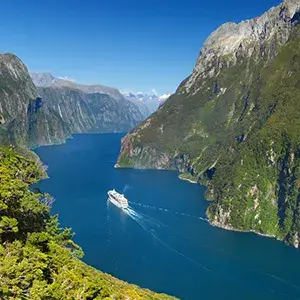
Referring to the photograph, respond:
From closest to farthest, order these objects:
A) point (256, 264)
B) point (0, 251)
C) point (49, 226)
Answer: point (0, 251) < point (49, 226) < point (256, 264)

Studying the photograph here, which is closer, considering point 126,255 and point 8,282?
point 8,282

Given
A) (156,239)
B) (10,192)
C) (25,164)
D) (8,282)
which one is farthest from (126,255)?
(8,282)

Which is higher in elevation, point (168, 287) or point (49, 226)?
point (49, 226)

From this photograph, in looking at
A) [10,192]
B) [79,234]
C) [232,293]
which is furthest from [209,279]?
[10,192]

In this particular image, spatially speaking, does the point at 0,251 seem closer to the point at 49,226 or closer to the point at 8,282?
the point at 8,282

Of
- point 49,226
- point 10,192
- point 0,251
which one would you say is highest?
point 10,192

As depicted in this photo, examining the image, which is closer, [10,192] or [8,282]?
[8,282]

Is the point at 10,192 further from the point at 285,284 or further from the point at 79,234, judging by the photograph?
the point at 79,234

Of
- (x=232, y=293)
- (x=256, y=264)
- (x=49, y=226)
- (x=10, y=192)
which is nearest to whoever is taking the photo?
(x=10, y=192)

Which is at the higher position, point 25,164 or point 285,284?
point 25,164
